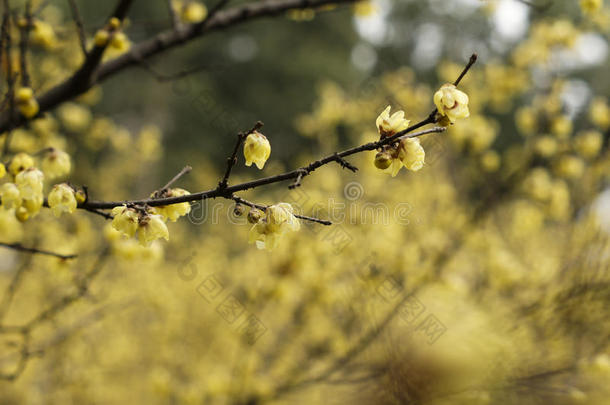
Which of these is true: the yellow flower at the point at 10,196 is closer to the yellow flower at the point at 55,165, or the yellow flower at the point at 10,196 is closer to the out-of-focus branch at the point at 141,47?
the yellow flower at the point at 55,165

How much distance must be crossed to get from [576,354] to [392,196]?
2180 millimetres

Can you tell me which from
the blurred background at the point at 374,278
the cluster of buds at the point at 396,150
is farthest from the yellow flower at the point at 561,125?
the cluster of buds at the point at 396,150

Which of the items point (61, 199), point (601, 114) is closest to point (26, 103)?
point (61, 199)

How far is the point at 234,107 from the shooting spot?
13.0 m

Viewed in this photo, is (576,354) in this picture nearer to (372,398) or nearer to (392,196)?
(372,398)

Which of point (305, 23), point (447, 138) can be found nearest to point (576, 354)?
point (447, 138)

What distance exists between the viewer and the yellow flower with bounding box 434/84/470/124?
965 millimetres

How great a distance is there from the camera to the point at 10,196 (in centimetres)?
116

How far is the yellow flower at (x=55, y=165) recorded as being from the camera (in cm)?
155

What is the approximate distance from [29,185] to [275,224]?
674 mm

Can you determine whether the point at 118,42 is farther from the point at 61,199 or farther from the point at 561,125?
the point at 561,125

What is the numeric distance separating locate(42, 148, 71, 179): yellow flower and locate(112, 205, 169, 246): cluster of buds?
0.56 meters

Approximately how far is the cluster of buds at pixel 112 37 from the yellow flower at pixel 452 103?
1.37m

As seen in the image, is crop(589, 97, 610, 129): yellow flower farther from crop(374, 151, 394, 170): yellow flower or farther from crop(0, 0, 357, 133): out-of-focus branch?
crop(374, 151, 394, 170): yellow flower
